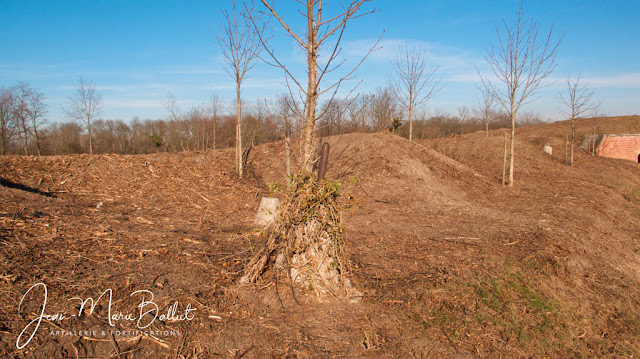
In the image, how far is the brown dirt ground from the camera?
3115 mm

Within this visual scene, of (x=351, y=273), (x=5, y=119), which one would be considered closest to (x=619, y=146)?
(x=351, y=273)

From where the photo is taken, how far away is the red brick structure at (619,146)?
65.2ft

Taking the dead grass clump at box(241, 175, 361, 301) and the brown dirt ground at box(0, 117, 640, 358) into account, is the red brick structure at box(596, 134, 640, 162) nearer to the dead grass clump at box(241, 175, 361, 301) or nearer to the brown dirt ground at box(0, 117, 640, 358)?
the brown dirt ground at box(0, 117, 640, 358)

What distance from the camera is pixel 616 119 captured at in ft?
82.1

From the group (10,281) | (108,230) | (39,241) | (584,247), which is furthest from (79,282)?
(584,247)

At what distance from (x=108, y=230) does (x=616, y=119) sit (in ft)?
104

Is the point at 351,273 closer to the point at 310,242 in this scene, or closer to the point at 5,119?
the point at 310,242

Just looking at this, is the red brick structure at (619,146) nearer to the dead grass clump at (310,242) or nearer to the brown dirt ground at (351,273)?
the brown dirt ground at (351,273)

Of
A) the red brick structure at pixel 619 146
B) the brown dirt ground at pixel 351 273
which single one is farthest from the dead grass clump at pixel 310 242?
the red brick structure at pixel 619 146

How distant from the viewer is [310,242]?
12.5 ft

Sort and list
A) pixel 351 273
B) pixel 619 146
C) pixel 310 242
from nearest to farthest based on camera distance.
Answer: pixel 310 242, pixel 351 273, pixel 619 146

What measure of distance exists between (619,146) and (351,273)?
2311 centimetres

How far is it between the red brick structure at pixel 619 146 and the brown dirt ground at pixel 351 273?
11.7 metres

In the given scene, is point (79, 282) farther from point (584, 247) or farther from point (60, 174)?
point (584, 247)
